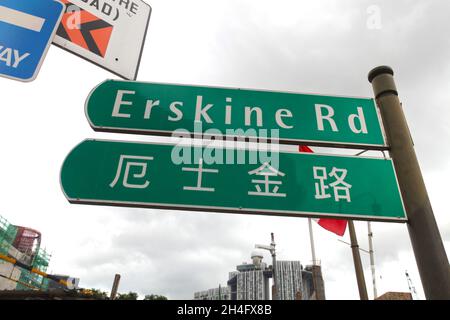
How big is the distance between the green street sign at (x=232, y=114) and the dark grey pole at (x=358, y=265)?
8.24 metres

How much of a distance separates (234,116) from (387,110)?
123 centimetres

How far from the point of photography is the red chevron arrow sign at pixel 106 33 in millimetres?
2160

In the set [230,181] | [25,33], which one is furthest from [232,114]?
[25,33]

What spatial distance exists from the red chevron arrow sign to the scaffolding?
6665cm

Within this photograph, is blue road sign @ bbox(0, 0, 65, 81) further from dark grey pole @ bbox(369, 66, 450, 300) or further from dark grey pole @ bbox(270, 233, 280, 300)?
dark grey pole @ bbox(270, 233, 280, 300)

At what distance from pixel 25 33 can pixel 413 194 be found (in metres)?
2.83

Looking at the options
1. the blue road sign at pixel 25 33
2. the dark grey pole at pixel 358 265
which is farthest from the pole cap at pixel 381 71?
the dark grey pole at pixel 358 265

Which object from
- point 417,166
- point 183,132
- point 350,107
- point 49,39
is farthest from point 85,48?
point 417,166

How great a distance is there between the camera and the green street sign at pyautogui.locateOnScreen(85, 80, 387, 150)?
90.0 inches

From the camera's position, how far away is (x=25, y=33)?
1935 millimetres

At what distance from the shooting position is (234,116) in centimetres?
238

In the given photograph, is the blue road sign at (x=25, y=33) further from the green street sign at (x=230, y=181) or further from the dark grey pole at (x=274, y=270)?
the dark grey pole at (x=274, y=270)

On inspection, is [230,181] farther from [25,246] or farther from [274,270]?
[25,246]

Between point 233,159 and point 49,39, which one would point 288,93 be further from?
point 49,39
